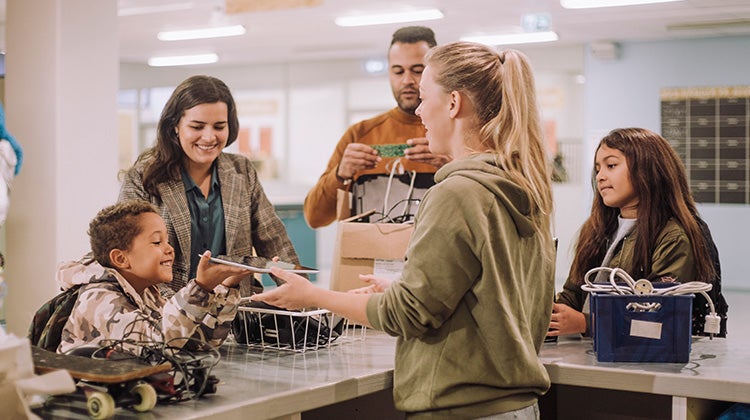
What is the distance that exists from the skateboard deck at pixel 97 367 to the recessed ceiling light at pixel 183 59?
10.7 m

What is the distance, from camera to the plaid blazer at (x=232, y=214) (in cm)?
244

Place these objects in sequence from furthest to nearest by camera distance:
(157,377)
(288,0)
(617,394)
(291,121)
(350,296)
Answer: (291,121) < (288,0) < (617,394) < (350,296) < (157,377)

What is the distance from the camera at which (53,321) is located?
1.93m

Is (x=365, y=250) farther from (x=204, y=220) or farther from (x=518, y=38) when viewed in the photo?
(x=518, y=38)

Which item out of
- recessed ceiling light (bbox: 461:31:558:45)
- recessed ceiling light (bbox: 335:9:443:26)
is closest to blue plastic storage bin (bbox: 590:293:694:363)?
recessed ceiling light (bbox: 335:9:443:26)

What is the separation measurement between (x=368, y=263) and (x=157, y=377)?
3.35 ft

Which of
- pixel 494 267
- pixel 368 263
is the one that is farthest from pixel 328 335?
pixel 494 267

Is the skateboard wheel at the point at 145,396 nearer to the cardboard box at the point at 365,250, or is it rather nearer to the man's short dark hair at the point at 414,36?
the cardboard box at the point at 365,250

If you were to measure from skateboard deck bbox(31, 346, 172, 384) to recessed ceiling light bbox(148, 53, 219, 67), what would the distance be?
35.2ft

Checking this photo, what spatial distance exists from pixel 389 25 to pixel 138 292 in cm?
769

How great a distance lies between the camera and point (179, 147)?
98.8 inches

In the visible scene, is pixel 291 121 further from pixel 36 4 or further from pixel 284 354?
pixel 284 354

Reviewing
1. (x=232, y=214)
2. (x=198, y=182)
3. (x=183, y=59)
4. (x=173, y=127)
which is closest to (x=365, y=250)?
(x=232, y=214)

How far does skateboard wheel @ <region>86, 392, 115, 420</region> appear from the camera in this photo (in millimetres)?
1440
